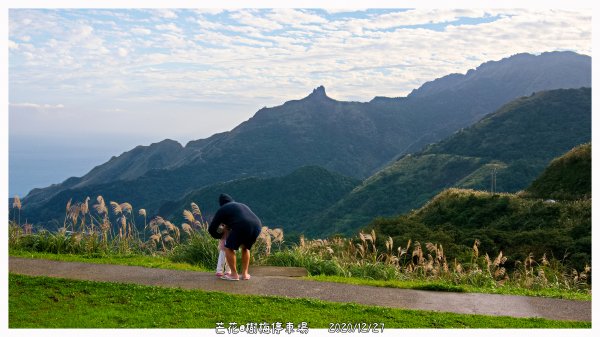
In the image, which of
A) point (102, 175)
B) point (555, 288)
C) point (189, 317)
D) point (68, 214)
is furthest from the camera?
point (102, 175)

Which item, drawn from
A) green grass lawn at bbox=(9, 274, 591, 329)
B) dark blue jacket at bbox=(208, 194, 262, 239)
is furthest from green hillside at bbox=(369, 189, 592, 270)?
dark blue jacket at bbox=(208, 194, 262, 239)

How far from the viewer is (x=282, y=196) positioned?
10444cm

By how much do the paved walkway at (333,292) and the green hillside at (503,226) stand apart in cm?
696

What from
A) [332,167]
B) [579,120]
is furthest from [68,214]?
[332,167]

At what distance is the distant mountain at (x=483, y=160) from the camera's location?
8381cm

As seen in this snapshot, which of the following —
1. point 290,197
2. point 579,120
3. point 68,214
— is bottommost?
point 290,197

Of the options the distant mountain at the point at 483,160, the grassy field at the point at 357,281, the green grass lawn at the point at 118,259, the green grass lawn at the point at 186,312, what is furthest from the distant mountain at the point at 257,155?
the green grass lawn at the point at 186,312

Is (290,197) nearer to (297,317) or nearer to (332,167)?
(332,167)

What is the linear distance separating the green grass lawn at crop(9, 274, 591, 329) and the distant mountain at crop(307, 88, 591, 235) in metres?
66.6

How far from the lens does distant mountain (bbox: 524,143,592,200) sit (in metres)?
34.8

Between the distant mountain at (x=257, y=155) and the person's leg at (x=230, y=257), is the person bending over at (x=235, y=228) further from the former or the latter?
the distant mountain at (x=257, y=155)

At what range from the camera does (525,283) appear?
38.0 ft

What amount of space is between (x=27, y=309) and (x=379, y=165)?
16587 centimetres

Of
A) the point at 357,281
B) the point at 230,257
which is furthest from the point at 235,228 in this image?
the point at 357,281
